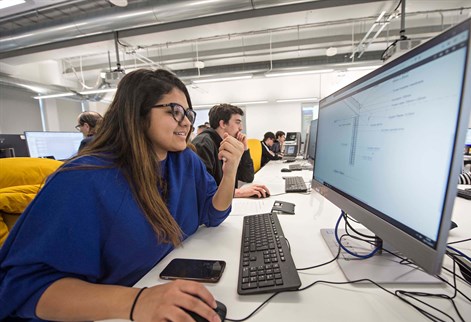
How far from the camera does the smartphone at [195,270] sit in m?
0.60

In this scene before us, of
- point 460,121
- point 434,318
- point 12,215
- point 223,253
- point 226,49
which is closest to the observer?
point 460,121

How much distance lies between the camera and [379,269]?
2.00 feet

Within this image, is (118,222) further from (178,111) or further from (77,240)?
(178,111)

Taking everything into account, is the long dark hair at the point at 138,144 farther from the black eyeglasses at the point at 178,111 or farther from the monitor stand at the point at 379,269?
the monitor stand at the point at 379,269

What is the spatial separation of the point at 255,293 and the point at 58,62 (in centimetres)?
814

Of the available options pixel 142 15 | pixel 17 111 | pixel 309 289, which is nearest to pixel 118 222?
pixel 309 289

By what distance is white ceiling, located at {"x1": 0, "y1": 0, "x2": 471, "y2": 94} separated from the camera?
9.96 ft

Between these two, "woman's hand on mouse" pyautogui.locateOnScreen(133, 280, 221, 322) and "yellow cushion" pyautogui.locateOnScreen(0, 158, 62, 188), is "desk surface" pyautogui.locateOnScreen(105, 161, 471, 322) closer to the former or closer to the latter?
"woman's hand on mouse" pyautogui.locateOnScreen(133, 280, 221, 322)

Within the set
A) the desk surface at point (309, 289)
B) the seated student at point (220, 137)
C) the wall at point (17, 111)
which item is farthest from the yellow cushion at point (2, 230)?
the wall at point (17, 111)

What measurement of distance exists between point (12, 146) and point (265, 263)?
3892mm

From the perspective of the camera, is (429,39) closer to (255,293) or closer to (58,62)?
(255,293)

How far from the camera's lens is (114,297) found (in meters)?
0.48

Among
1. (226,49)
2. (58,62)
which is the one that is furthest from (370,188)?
(58,62)

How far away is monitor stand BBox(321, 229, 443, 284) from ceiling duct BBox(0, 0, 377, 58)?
9.57ft
